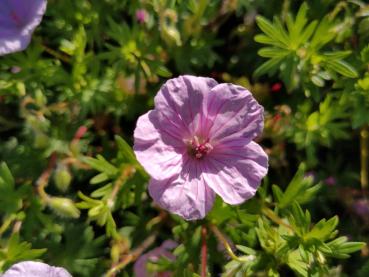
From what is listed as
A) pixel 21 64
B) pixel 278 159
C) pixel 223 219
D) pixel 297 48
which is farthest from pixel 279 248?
pixel 21 64

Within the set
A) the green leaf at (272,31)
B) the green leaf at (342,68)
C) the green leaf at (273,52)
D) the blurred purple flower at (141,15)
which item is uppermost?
the green leaf at (272,31)

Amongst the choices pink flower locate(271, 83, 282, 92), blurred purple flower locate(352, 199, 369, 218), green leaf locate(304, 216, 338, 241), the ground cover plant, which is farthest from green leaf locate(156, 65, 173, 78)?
blurred purple flower locate(352, 199, 369, 218)

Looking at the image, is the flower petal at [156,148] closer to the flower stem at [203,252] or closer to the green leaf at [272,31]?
the flower stem at [203,252]

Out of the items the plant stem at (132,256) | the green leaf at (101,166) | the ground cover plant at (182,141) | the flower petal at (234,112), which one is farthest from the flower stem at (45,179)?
the flower petal at (234,112)

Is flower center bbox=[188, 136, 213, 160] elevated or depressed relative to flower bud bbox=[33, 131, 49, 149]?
elevated

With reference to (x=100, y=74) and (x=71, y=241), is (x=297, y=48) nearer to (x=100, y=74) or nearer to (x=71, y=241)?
(x=100, y=74)

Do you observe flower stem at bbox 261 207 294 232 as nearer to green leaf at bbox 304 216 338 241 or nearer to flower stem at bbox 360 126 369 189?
green leaf at bbox 304 216 338 241

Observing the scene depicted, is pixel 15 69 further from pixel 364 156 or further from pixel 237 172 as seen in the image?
pixel 364 156
